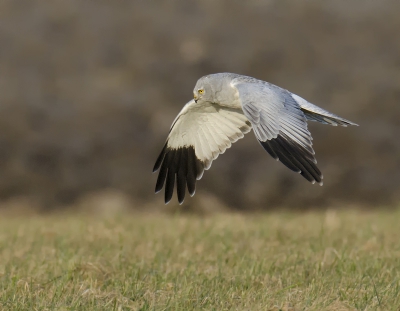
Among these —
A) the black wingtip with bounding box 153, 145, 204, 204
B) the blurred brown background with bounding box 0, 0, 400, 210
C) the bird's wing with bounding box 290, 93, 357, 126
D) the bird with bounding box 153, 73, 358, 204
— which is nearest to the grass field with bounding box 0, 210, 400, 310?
the black wingtip with bounding box 153, 145, 204, 204

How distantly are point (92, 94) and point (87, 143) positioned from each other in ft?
3.02

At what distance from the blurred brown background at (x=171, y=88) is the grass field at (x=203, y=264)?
14.5 feet

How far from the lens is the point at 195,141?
6004mm

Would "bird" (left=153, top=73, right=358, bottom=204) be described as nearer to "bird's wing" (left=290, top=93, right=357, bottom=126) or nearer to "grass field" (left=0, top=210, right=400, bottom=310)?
"bird's wing" (left=290, top=93, right=357, bottom=126)

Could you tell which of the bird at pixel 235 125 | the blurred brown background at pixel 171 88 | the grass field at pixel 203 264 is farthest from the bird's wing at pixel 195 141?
the blurred brown background at pixel 171 88

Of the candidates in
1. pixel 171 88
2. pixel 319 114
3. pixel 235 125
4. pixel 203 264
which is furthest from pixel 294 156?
pixel 171 88

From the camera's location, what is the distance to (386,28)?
42.0 ft

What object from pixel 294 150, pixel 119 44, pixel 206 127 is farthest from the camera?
pixel 119 44

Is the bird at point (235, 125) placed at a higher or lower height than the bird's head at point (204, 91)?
lower

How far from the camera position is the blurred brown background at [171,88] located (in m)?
11.6

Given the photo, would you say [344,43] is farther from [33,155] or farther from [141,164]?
[33,155]

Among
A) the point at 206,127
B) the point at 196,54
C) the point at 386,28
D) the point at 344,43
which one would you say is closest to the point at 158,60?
the point at 196,54

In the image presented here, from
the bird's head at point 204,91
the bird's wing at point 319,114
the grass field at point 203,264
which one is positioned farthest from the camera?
the bird's head at point 204,91

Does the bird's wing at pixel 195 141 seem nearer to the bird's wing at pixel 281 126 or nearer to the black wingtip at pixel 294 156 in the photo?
the bird's wing at pixel 281 126
